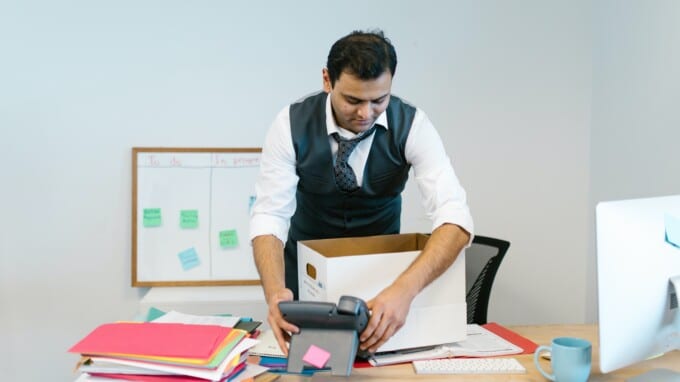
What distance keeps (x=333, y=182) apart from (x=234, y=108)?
1186mm

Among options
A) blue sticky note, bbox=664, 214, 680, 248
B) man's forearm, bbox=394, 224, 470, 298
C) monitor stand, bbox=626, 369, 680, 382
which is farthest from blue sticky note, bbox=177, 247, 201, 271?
blue sticky note, bbox=664, 214, 680, 248

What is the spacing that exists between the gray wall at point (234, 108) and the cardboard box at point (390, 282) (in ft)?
4.88

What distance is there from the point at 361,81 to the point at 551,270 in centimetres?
189

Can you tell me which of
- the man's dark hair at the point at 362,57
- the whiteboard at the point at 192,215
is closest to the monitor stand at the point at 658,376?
the man's dark hair at the point at 362,57

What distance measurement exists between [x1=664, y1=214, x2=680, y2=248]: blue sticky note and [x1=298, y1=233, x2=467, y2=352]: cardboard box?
A: 1.47ft

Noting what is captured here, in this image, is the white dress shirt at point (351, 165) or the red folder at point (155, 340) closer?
the red folder at point (155, 340)

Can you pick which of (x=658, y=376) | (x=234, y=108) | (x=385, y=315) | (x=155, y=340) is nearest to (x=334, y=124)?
(x=385, y=315)

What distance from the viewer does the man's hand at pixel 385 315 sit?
1.27 meters

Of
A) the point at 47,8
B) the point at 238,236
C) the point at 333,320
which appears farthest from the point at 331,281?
the point at 47,8

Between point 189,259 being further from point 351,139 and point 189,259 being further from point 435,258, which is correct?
point 435,258

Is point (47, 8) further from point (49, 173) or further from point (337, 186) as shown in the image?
point (337, 186)

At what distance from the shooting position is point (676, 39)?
2305mm

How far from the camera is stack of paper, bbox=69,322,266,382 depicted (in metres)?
1.20

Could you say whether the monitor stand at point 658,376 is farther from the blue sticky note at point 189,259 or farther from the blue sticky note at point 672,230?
the blue sticky note at point 189,259
